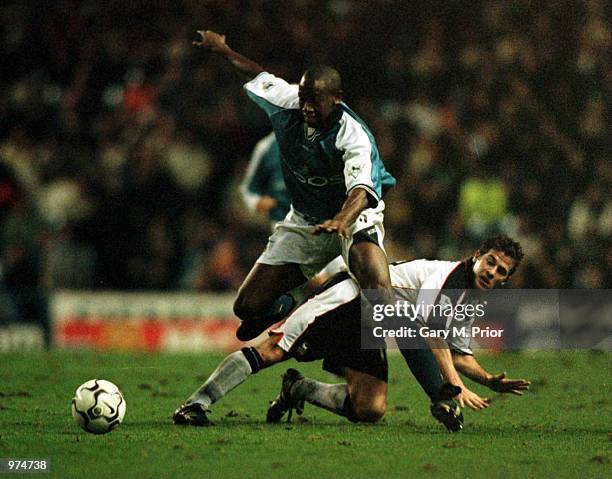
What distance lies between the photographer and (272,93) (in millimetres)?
8375

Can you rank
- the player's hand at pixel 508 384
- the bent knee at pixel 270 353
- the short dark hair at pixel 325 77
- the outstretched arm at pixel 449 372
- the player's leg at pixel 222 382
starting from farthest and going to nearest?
1. the short dark hair at pixel 325 77
2. the bent knee at pixel 270 353
3. the player's leg at pixel 222 382
4. the outstretched arm at pixel 449 372
5. the player's hand at pixel 508 384

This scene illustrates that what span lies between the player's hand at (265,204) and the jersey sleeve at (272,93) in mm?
3029

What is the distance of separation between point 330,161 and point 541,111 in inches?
326

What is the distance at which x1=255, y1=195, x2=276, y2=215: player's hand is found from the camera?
456 inches

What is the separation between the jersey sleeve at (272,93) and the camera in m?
8.22

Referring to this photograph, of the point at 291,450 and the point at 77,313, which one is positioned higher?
the point at 77,313

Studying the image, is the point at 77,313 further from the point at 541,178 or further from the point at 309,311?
the point at 309,311

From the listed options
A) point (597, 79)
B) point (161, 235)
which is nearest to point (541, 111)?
point (597, 79)

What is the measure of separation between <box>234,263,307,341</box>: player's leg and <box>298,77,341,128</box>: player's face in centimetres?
117

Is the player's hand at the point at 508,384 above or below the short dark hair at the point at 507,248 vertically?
below

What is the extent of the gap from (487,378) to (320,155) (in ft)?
6.39

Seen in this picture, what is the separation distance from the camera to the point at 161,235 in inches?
582

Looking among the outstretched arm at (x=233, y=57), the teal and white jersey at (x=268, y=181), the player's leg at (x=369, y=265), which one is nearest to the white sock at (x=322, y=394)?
the player's leg at (x=369, y=265)

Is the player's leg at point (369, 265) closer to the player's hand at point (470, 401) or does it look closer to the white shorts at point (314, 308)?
the white shorts at point (314, 308)
